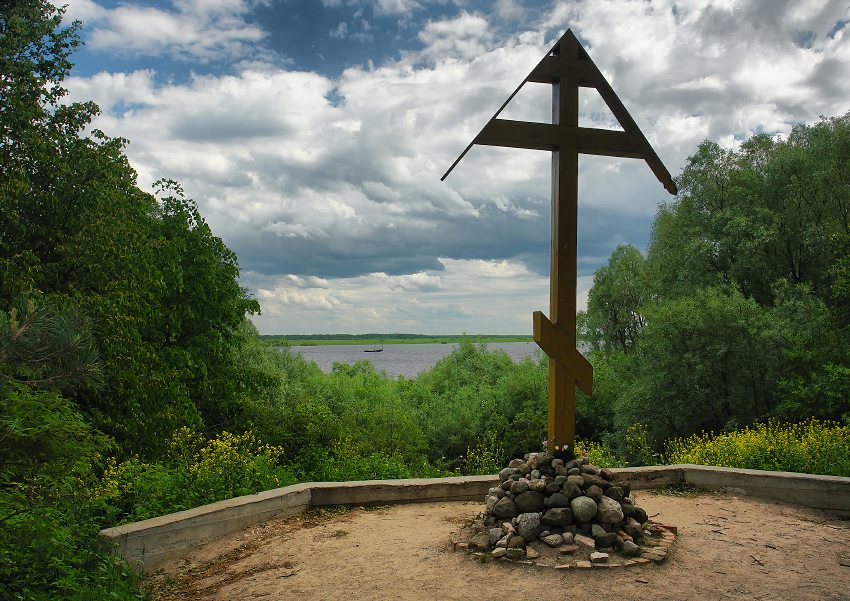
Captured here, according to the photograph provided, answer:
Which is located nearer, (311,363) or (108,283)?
(108,283)

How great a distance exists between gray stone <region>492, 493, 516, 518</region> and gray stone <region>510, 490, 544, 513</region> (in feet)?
0.13

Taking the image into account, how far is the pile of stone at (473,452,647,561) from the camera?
5.47 meters

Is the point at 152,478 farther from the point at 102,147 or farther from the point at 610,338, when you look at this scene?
the point at 610,338

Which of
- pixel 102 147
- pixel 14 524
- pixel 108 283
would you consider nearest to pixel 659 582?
pixel 14 524

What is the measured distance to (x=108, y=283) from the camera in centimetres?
1209

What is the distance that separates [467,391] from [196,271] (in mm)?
14756

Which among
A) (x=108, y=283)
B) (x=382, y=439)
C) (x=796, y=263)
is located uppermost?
(x=796, y=263)

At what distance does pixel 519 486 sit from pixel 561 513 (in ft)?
1.50

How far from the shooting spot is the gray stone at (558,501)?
19.0ft

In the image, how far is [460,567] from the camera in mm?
5211

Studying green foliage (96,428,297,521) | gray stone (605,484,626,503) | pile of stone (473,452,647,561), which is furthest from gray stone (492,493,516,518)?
green foliage (96,428,297,521)

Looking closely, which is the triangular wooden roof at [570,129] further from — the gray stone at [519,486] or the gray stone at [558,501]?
the gray stone at [558,501]

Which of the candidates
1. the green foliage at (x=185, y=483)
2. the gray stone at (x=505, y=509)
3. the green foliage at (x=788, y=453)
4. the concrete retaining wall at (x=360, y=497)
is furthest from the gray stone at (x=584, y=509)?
the green foliage at (x=788, y=453)

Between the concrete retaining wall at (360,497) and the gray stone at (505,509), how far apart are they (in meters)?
1.64
